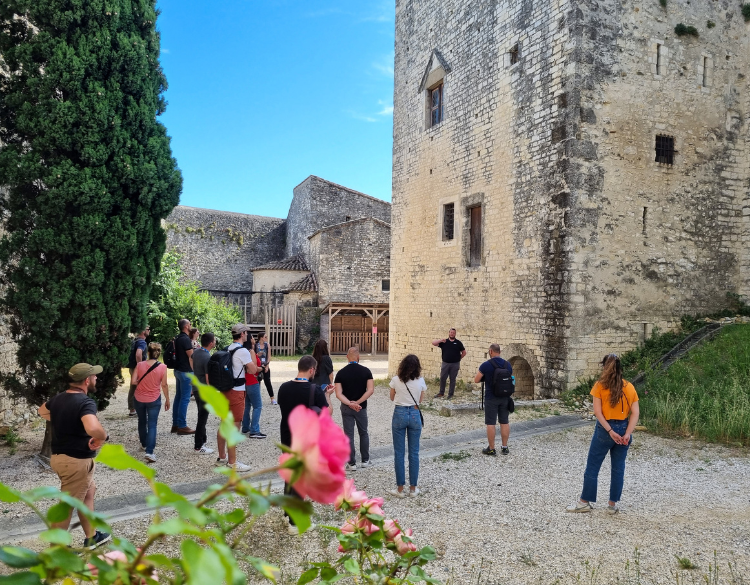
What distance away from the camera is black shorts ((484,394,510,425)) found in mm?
6907

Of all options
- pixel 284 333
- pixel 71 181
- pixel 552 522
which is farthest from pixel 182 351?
pixel 284 333

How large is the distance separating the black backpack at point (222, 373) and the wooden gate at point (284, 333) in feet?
54.7

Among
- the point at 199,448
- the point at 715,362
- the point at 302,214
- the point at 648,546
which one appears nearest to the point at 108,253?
the point at 199,448

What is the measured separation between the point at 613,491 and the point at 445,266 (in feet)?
29.6

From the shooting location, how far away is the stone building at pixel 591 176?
404 inches

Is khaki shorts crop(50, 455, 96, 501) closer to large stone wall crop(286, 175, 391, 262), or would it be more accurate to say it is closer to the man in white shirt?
the man in white shirt

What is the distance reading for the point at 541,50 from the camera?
10969mm

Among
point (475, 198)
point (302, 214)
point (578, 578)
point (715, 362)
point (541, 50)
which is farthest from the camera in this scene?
point (302, 214)

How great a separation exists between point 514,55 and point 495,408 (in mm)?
8309

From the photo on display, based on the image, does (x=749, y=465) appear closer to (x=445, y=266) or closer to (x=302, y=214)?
(x=445, y=266)

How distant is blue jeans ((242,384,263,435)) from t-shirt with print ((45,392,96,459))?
3.88 metres

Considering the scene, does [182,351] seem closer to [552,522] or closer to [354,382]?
[354,382]

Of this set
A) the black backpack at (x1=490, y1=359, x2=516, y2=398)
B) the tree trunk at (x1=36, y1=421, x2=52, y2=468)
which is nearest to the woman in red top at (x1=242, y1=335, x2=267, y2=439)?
the tree trunk at (x1=36, y1=421, x2=52, y2=468)

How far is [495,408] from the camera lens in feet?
22.9
